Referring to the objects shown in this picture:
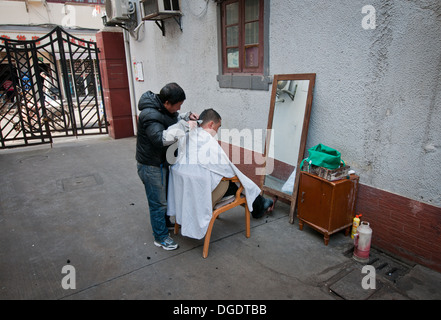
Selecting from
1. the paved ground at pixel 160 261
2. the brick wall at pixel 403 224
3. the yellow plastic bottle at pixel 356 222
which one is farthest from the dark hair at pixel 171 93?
the yellow plastic bottle at pixel 356 222

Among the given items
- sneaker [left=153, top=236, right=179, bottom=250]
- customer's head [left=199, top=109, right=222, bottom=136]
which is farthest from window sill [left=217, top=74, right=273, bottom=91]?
sneaker [left=153, top=236, right=179, bottom=250]

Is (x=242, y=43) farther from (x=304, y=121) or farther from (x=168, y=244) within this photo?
(x=168, y=244)

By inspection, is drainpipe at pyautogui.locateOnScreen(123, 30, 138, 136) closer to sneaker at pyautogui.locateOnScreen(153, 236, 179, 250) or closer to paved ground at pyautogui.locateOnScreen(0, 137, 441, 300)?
paved ground at pyautogui.locateOnScreen(0, 137, 441, 300)

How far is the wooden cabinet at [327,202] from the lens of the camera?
2988 mm

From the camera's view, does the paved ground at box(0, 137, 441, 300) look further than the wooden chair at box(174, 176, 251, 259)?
No

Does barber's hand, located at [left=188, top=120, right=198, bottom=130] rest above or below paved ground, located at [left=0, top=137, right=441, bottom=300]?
above

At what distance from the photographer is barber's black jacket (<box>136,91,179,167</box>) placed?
2.70m

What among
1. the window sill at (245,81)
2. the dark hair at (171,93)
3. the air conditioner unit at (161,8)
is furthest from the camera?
the air conditioner unit at (161,8)

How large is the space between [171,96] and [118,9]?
5306 mm

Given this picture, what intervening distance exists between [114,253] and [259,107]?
2642 millimetres

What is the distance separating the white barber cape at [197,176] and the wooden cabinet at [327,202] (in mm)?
820

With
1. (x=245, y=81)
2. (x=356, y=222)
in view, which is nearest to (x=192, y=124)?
(x=245, y=81)

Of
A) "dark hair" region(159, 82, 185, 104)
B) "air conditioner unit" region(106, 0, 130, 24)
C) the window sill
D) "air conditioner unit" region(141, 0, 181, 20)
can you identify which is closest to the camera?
"dark hair" region(159, 82, 185, 104)

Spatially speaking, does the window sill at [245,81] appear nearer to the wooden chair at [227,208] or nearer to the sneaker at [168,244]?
the wooden chair at [227,208]
